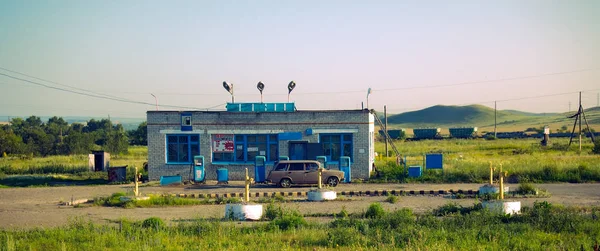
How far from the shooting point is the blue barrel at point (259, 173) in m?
29.1

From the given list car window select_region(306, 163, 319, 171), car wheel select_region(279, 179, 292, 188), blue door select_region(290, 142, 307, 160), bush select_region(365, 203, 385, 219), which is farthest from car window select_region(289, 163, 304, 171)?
bush select_region(365, 203, 385, 219)

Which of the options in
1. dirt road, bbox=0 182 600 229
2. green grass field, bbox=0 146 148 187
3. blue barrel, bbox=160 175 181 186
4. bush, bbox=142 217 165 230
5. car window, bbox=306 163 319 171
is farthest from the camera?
green grass field, bbox=0 146 148 187

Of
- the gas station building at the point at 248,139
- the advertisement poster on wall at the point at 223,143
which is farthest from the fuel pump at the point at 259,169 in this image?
the advertisement poster on wall at the point at 223,143

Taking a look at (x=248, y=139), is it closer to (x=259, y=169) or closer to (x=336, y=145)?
(x=259, y=169)

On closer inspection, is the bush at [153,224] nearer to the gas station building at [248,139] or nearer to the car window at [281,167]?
the car window at [281,167]

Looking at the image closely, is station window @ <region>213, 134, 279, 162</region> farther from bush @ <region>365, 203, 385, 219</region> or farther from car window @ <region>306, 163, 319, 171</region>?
bush @ <region>365, 203, 385, 219</region>

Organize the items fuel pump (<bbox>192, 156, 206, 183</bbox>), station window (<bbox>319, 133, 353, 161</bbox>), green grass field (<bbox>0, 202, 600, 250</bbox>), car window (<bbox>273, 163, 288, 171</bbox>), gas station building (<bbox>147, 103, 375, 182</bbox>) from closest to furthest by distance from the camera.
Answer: green grass field (<bbox>0, 202, 600, 250</bbox>) < car window (<bbox>273, 163, 288, 171</bbox>) < fuel pump (<bbox>192, 156, 206, 183</bbox>) < gas station building (<bbox>147, 103, 375, 182</bbox>) < station window (<bbox>319, 133, 353, 161</bbox>)

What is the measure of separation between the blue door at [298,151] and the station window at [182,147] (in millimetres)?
5060

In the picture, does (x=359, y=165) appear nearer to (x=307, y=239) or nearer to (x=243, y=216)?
(x=243, y=216)

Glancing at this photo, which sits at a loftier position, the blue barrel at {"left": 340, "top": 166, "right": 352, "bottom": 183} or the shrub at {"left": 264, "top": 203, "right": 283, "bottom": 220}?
the blue barrel at {"left": 340, "top": 166, "right": 352, "bottom": 183}

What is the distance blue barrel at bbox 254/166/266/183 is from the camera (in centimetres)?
2907

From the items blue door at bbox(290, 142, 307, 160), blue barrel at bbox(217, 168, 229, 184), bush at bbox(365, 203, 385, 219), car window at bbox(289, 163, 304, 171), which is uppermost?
blue door at bbox(290, 142, 307, 160)

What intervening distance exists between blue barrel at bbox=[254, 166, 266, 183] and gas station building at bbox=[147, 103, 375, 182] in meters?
1.09

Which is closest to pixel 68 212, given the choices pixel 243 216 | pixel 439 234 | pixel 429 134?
pixel 243 216
